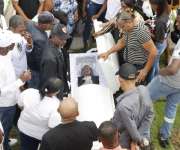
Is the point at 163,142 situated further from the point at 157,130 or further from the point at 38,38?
the point at 38,38

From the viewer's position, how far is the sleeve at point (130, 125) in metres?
4.06

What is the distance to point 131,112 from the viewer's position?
4.09 m

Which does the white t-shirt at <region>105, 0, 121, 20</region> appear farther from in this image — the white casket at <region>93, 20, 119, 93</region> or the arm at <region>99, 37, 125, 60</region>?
the arm at <region>99, 37, 125, 60</region>

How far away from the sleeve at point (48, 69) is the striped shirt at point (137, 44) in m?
1.02

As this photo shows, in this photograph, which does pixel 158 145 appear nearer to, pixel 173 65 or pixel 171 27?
pixel 173 65

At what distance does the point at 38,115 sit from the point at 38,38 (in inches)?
55.2

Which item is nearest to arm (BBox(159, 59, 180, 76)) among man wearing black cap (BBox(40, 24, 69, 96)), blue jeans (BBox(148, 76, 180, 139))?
blue jeans (BBox(148, 76, 180, 139))

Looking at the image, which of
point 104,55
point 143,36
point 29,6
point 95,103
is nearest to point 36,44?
point 104,55

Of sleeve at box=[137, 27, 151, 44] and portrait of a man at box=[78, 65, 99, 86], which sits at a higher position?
sleeve at box=[137, 27, 151, 44]

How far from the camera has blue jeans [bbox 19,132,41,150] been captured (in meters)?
4.50

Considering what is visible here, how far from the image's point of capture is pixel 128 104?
4074 mm

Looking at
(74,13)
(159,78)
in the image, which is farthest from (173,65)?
(74,13)

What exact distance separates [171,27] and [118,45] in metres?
1.24

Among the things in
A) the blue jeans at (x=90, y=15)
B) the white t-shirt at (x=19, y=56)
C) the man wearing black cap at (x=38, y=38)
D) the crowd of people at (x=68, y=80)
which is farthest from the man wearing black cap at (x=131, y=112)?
the blue jeans at (x=90, y=15)
